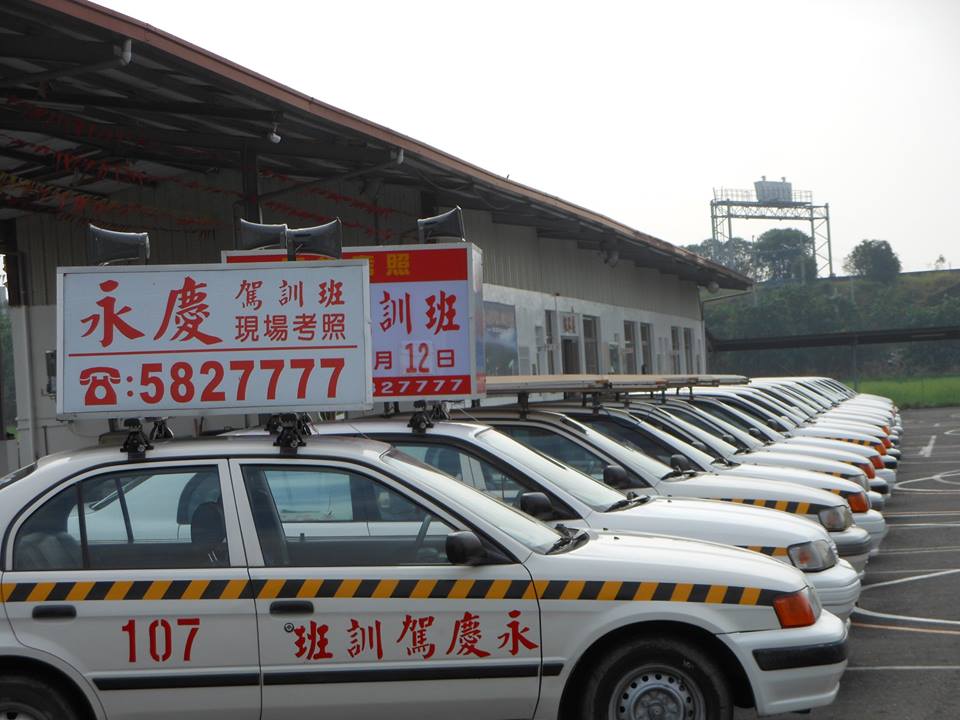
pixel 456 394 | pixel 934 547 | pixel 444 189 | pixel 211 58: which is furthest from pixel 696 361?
pixel 456 394

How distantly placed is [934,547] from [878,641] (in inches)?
189

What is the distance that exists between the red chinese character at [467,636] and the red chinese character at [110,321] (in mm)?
1917

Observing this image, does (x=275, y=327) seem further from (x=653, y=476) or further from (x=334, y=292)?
(x=653, y=476)

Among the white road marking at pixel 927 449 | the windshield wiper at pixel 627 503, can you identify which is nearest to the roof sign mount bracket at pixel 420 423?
the windshield wiper at pixel 627 503

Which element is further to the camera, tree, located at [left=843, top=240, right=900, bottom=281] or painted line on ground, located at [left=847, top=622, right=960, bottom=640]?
tree, located at [left=843, top=240, right=900, bottom=281]

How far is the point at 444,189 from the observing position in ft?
59.7

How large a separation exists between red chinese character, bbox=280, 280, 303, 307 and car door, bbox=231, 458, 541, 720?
3.06 ft

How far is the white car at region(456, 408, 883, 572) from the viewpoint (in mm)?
8953

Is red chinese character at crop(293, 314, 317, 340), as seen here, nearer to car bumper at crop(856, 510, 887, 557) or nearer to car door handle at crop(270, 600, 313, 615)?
car door handle at crop(270, 600, 313, 615)

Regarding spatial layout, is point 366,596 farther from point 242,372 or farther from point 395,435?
point 395,435

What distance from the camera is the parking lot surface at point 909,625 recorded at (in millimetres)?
6828

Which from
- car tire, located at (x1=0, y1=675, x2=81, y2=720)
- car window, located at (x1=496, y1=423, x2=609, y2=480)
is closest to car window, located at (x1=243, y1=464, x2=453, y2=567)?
car tire, located at (x1=0, y1=675, x2=81, y2=720)

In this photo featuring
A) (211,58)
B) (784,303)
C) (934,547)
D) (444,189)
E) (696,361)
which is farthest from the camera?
(784,303)

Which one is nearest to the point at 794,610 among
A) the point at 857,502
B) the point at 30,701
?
the point at 30,701
